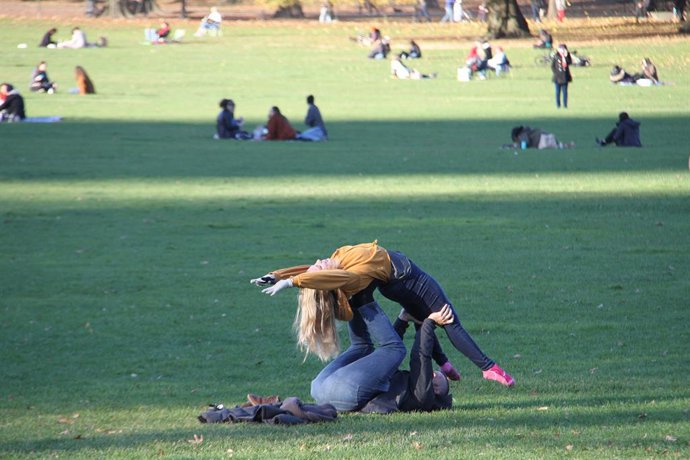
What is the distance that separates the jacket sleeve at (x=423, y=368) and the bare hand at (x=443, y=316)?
0.09 m

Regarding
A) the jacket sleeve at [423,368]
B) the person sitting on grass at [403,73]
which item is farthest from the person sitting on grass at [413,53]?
the jacket sleeve at [423,368]

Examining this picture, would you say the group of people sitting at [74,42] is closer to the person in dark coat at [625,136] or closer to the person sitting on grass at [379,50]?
the person sitting on grass at [379,50]

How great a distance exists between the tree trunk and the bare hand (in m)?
61.3

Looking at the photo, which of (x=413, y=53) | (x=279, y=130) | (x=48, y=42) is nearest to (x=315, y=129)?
(x=279, y=130)

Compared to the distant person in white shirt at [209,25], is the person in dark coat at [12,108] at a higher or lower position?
lower

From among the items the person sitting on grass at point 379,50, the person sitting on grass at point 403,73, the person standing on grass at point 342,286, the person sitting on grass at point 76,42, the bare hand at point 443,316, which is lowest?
the person sitting on grass at point 403,73

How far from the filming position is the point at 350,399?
8688mm

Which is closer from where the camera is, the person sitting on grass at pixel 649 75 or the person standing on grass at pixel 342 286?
the person standing on grass at pixel 342 286

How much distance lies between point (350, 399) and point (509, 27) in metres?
62.7

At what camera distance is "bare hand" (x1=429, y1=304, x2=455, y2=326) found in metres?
8.76

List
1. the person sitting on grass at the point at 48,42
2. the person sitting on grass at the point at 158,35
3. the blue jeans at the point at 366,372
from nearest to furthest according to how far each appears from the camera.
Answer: the blue jeans at the point at 366,372
the person sitting on grass at the point at 48,42
the person sitting on grass at the point at 158,35

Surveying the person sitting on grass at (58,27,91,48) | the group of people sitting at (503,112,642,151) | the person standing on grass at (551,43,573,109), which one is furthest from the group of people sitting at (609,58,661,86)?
the person sitting on grass at (58,27,91,48)

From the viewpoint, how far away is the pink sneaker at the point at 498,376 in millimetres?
9329

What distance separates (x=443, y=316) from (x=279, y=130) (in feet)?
81.5
